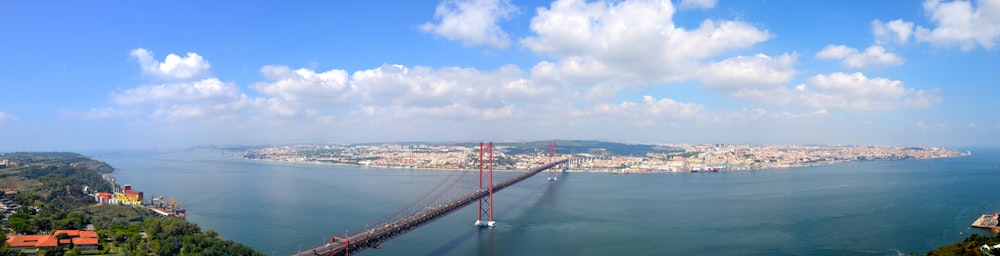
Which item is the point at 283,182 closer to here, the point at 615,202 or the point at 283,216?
the point at 283,216

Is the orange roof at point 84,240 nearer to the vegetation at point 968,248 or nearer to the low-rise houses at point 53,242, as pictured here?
the low-rise houses at point 53,242

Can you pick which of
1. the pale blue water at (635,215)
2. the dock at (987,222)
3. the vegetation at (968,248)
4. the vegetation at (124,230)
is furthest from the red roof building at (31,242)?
the dock at (987,222)

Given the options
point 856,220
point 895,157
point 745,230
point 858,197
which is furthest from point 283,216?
point 895,157

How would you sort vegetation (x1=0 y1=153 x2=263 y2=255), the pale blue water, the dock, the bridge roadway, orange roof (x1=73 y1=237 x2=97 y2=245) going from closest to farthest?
the bridge roadway
vegetation (x1=0 y1=153 x2=263 y2=255)
orange roof (x1=73 y1=237 x2=97 y2=245)
the pale blue water
the dock

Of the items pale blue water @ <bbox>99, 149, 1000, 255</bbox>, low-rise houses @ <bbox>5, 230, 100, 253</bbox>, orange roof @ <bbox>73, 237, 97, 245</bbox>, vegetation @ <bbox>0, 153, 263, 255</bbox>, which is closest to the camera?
low-rise houses @ <bbox>5, 230, 100, 253</bbox>

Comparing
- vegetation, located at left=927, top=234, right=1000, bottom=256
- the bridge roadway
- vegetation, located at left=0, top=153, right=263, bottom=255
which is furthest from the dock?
vegetation, located at left=0, top=153, right=263, bottom=255

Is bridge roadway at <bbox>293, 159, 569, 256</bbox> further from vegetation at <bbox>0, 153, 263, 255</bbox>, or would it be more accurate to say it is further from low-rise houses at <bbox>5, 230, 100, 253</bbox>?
low-rise houses at <bbox>5, 230, 100, 253</bbox>

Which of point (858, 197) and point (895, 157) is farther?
point (895, 157)

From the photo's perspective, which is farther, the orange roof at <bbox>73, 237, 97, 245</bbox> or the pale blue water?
the pale blue water
